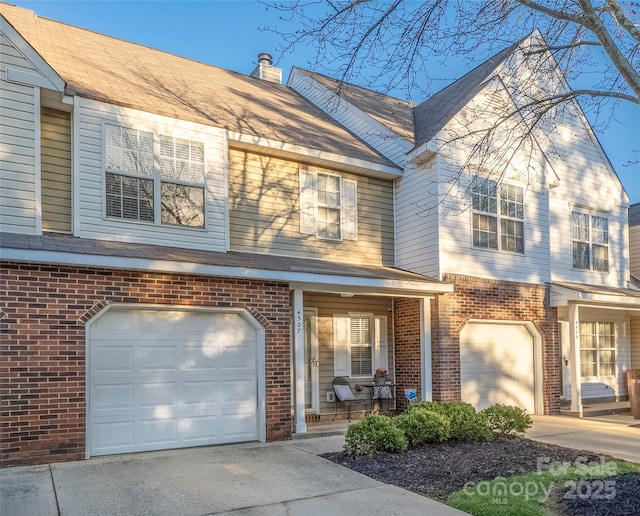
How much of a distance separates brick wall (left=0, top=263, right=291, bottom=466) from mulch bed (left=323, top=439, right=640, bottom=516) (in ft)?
11.5

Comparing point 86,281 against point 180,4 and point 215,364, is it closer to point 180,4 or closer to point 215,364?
point 215,364

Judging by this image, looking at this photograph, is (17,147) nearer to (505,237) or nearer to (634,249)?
(505,237)

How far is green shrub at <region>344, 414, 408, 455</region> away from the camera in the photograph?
732cm

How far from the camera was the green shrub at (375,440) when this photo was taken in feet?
24.0

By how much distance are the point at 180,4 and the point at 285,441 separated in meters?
8.04

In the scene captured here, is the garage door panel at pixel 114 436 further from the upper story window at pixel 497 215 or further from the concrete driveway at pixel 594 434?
the upper story window at pixel 497 215

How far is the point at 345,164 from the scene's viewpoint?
1129 centimetres

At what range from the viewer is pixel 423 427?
303 inches

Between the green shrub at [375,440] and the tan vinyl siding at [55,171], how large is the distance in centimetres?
534

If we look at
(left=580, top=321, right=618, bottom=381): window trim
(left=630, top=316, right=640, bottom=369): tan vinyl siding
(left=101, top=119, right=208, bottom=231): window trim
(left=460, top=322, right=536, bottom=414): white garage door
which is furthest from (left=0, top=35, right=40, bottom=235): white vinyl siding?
(left=630, top=316, right=640, bottom=369): tan vinyl siding

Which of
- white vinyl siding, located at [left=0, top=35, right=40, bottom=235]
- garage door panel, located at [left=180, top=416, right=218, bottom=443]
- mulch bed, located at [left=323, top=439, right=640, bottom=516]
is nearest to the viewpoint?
mulch bed, located at [left=323, top=439, right=640, bottom=516]

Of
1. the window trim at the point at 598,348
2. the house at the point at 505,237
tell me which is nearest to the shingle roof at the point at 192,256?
the house at the point at 505,237

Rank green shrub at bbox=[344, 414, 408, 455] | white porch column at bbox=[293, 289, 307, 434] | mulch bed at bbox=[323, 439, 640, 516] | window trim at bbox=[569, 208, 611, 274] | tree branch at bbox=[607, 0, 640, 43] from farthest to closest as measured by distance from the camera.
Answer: window trim at bbox=[569, 208, 611, 274] < white porch column at bbox=[293, 289, 307, 434] < green shrub at bbox=[344, 414, 408, 455] < tree branch at bbox=[607, 0, 640, 43] < mulch bed at bbox=[323, 439, 640, 516]

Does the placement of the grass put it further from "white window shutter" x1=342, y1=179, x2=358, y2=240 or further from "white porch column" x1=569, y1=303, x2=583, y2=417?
"white window shutter" x1=342, y1=179, x2=358, y2=240
